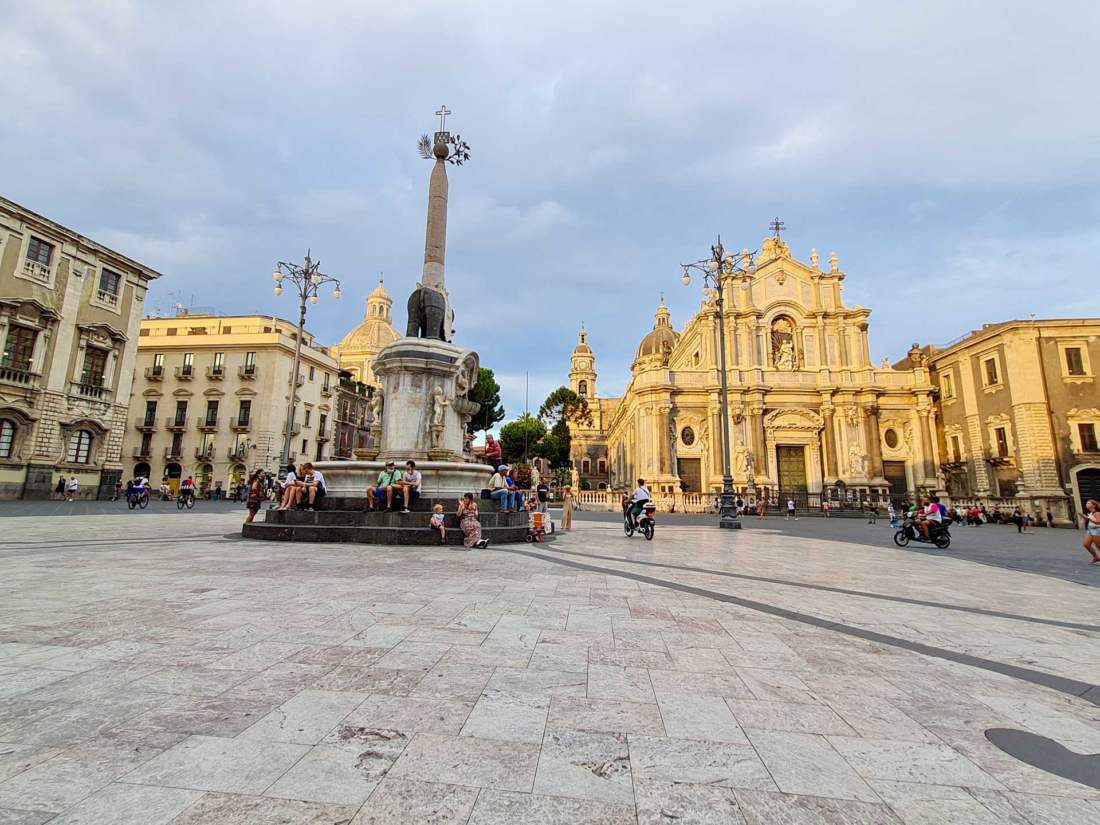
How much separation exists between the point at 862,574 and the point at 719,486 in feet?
95.4

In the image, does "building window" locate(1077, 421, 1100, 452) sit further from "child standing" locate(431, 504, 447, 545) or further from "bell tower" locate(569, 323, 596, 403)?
"bell tower" locate(569, 323, 596, 403)

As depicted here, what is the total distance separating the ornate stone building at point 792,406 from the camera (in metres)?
36.9

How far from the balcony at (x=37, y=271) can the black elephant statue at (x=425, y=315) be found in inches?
871

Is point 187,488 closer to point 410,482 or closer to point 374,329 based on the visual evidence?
point 410,482

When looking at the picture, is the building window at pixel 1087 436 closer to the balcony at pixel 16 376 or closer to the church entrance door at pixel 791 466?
the church entrance door at pixel 791 466

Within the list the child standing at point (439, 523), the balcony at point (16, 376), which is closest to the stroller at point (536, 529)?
the child standing at point (439, 523)

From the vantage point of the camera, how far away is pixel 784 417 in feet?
125

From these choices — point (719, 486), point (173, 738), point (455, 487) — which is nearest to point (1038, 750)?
point (173, 738)

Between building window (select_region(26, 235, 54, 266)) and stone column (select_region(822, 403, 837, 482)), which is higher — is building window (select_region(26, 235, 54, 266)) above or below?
above

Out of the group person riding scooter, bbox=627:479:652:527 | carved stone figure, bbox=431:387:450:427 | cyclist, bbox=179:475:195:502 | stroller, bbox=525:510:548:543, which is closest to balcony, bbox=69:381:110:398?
cyclist, bbox=179:475:195:502

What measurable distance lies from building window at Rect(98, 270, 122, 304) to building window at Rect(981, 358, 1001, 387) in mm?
50541

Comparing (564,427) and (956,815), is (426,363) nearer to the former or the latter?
(956,815)

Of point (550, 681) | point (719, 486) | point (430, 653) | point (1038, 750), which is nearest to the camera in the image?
point (1038, 750)

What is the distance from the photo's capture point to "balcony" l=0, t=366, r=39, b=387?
2191cm
